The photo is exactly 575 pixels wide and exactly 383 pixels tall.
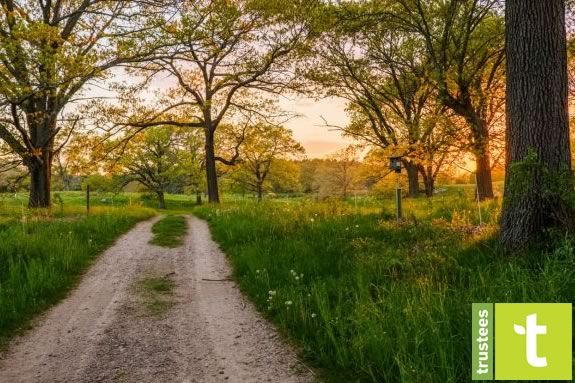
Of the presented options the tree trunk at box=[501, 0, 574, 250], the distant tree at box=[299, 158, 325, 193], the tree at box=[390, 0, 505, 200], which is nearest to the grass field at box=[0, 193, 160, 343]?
the tree trunk at box=[501, 0, 574, 250]

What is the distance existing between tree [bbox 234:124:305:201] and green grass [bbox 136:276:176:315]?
38445 millimetres

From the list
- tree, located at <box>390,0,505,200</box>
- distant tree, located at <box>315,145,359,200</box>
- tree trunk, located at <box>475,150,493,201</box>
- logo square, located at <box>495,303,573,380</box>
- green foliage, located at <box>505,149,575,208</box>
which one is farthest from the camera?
distant tree, located at <box>315,145,359,200</box>

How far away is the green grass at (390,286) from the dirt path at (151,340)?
45 centimetres

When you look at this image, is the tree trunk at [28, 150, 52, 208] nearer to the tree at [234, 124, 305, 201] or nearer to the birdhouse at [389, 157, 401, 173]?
the birdhouse at [389, 157, 401, 173]

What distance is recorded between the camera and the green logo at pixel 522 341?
3098mm

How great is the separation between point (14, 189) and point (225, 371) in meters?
23.5

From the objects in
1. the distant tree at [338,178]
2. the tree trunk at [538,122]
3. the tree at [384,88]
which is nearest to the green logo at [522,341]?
the tree trunk at [538,122]

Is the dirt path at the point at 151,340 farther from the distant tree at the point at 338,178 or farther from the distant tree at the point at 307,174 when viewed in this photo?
the distant tree at the point at 307,174

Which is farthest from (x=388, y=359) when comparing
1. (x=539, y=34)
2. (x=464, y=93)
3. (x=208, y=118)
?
(x=208, y=118)

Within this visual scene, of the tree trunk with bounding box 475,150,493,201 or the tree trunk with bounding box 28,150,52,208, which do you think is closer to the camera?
the tree trunk with bounding box 475,150,493,201

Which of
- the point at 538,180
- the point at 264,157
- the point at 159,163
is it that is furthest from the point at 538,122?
the point at 264,157

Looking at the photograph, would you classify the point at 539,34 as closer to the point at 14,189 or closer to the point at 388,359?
the point at 388,359

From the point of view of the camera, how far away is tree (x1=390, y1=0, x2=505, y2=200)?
12.8 meters

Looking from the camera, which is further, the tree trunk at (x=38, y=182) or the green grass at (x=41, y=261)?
the tree trunk at (x=38, y=182)
